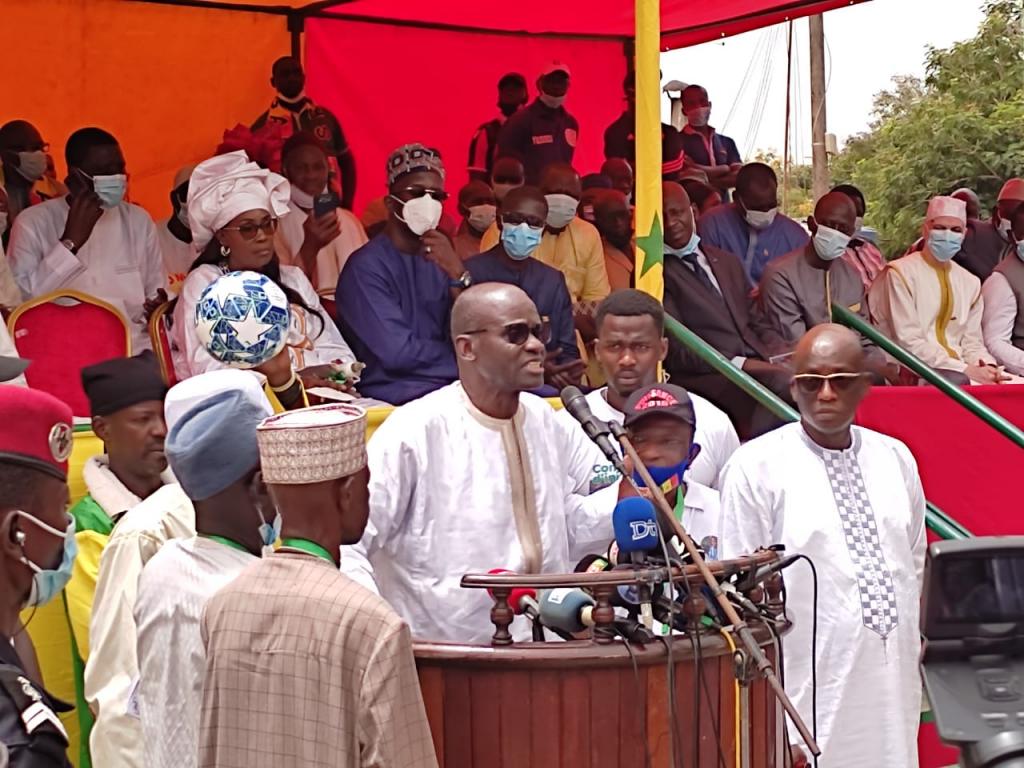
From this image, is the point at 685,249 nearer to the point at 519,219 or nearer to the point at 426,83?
the point at 519,219

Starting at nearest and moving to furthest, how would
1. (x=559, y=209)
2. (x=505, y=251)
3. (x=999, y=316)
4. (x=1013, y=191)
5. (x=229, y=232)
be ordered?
1. (x=229, y=232)
2. (x=505, y=251)
3. (x=559, y=209)
4. (x=999, y=316)
5. (x=1013, y=191)

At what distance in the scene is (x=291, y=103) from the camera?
10.3 m

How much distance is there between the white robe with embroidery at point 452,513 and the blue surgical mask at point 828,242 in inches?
203

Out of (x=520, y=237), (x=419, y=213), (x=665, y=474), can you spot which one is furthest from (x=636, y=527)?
(x=520, y=237)

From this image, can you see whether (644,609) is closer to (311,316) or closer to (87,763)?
(87,763)

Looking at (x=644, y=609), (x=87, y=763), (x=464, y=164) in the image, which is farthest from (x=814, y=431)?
(x=464, y=164)

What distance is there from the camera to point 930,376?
858cm

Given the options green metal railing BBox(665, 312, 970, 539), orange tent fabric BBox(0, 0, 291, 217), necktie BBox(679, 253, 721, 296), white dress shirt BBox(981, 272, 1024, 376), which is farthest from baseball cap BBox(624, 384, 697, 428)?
white dress shirt BBox(981, 272, 1024, 376)

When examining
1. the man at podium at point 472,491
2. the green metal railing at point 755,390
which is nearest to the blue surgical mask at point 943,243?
the green metal railing at point 755,390

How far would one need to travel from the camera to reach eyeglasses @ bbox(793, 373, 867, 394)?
523cm

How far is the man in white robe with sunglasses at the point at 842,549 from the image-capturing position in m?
4.99

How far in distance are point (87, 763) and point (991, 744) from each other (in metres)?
3.56

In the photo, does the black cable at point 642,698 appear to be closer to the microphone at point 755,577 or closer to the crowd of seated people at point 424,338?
the microphone at point 755,577

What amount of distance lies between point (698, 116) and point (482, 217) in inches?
133
